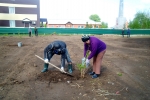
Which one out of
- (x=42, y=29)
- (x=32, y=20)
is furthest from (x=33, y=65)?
(x=32, y=20)

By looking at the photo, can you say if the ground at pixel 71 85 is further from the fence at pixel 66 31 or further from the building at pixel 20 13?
the building at pixel 20 13

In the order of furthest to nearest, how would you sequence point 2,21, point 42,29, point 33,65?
point 2,21, point 42,29, point 33,65

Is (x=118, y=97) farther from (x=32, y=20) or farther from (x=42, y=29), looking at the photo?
(x=32, y=20)

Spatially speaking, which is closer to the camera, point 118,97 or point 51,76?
point 118,97

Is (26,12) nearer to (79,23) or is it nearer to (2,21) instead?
(2,21)

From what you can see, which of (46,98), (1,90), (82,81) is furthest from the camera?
(82,81)

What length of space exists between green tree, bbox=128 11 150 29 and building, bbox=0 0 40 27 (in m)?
23.3

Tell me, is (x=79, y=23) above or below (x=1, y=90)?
above

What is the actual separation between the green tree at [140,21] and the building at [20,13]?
23.3 meters

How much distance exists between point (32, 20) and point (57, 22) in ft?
47.5

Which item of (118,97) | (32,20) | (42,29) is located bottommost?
(118,97)

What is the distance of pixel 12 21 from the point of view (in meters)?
35.7

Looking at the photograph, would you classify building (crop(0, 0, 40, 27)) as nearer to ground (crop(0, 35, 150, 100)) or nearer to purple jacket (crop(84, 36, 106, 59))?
ground (crop(0, 35, 150, 100))

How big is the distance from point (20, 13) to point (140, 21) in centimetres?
2935
